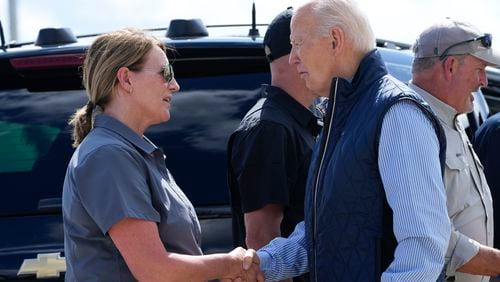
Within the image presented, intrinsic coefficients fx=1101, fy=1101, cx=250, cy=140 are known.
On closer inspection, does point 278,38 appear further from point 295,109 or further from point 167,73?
point 167,73

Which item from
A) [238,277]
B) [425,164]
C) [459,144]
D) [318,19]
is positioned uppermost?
[318,19]

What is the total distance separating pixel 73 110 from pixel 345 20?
154 cm

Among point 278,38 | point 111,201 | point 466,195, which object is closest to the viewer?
point 111,201

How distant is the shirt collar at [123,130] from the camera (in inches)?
135

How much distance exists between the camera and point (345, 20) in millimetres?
3275

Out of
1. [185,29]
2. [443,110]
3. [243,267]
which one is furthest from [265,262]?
[185,29]

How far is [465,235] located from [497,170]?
579 mm

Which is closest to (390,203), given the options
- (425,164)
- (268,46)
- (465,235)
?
(425,164)

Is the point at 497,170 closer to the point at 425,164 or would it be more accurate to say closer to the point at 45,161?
the point at 425,164

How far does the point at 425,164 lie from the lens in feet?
9.98

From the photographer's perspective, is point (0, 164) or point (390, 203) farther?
point (0, 164)

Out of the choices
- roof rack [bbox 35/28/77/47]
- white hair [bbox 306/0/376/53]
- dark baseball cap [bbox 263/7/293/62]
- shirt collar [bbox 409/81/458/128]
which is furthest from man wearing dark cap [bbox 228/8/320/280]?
roof rack [bbox 35/28/77/47]

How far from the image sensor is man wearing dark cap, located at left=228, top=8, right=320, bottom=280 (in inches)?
152

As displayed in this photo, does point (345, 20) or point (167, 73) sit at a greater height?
point (345, 20)
